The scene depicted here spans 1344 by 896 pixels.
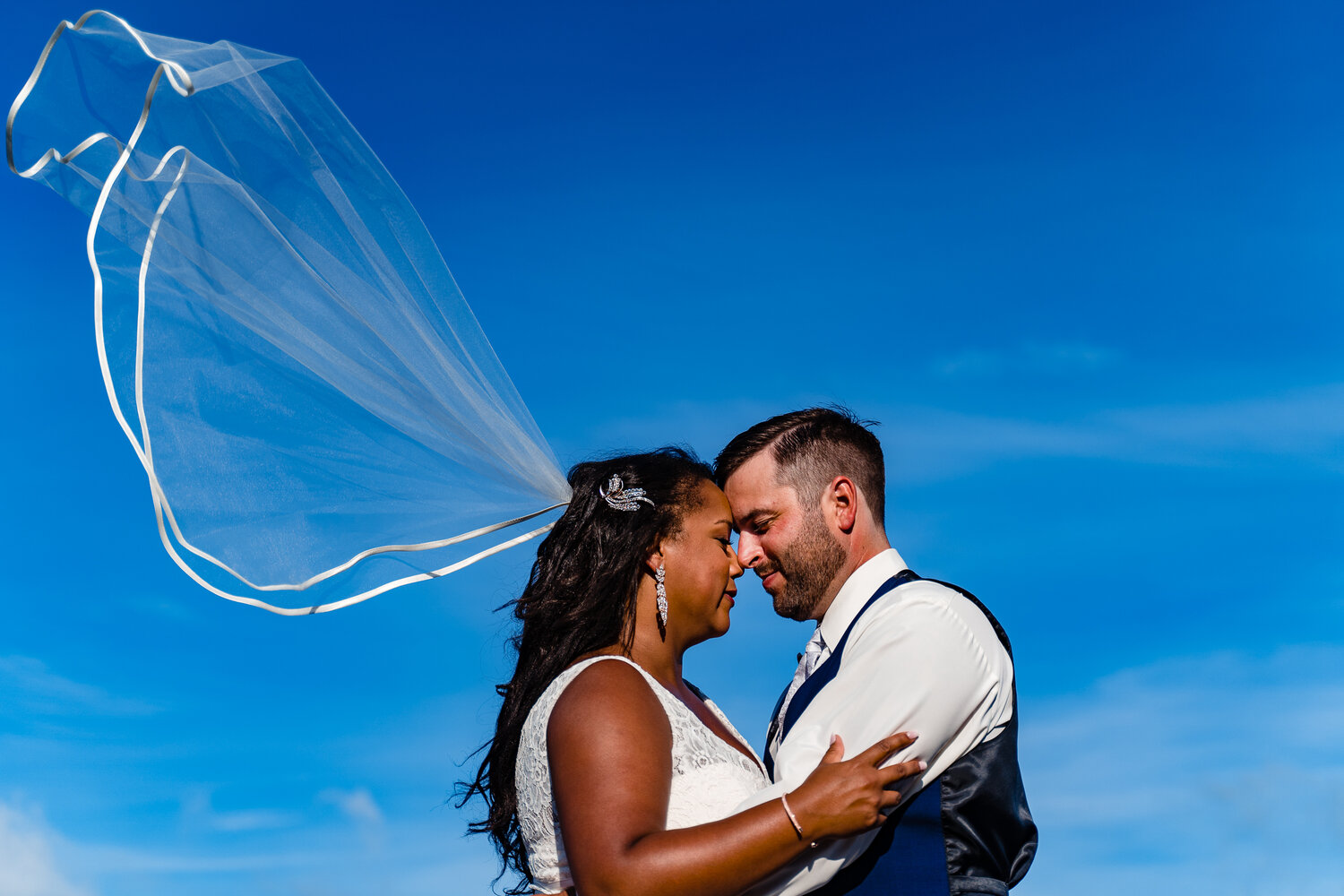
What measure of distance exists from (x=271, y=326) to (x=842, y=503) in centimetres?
240

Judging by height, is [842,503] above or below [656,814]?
above

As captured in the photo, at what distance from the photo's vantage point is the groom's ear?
15.9 feet

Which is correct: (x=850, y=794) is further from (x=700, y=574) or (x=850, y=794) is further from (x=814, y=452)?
(x=814, y=452)

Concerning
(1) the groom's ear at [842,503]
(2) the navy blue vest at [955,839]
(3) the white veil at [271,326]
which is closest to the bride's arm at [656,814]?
(2) the navy blue vest at [955,839]

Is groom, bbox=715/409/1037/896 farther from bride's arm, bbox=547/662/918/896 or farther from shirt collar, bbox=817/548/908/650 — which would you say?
bride's arm, bbox=547/662/918/896

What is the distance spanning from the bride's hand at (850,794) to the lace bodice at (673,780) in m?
0.59

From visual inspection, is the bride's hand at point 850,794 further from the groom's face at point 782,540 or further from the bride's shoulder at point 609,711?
the groom's face at point 782,540

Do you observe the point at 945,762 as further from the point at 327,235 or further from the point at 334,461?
the point at 327,235

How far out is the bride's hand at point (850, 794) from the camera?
3.38 m

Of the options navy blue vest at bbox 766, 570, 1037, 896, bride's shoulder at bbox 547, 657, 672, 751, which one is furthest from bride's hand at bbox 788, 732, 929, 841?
bride's shoulder at bbox 547, 657, 672, 751

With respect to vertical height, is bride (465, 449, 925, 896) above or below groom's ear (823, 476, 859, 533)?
below

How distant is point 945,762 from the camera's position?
379cm

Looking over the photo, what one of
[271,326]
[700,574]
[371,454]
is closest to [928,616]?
[700,574]

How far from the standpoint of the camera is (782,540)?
16.2 ft
